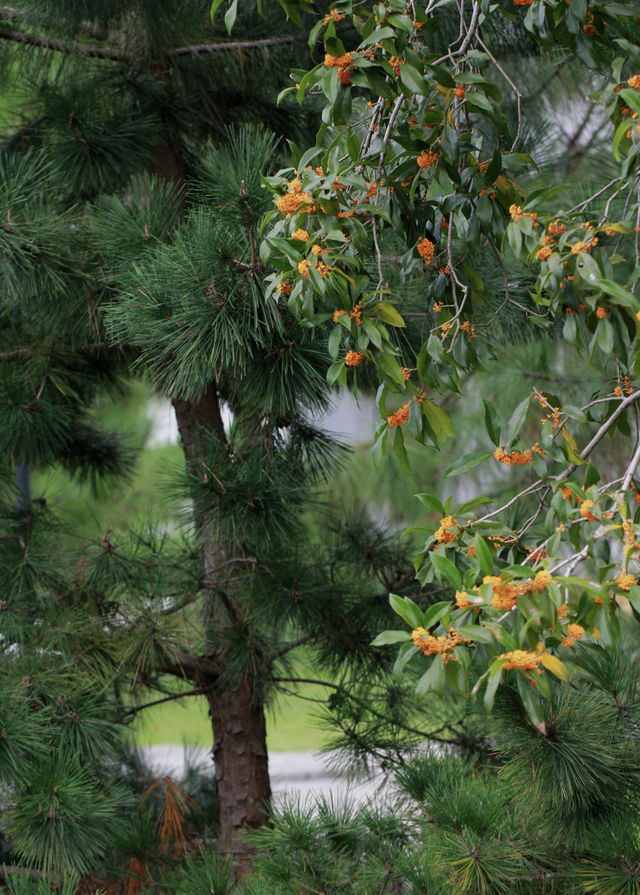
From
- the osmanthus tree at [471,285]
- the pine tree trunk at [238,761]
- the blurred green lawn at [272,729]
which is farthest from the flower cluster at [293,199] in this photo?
the blurred green lawn at [272,729]

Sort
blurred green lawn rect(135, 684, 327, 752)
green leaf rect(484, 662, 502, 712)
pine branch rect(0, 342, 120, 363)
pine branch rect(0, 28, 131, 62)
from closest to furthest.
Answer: green leaf rect(484, 662, 502, 712), pine branch rect(0, 28, 131, 62), pine branch rect(0, 342, 120, 363), blurred green lawn rect(135, 684, 327, 752)

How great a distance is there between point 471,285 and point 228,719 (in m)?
0.81

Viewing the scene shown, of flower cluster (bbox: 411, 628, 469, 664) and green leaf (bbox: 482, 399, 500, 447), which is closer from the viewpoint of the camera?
flower cluster (bbox: 411, 628, 469, 664)

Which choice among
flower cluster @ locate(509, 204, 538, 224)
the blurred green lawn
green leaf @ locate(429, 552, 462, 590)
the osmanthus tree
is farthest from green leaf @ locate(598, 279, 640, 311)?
the blurred green lawn

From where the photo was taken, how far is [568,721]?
3.26ft

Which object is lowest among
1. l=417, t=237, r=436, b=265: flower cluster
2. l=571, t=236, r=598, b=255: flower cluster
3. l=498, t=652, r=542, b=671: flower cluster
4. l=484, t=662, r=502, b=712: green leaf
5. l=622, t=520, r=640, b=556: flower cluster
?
l=484, t=662, r=502, b=712: green leaf

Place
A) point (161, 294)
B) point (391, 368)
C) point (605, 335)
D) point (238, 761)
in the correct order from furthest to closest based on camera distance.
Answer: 1. point (238, 761)
2. point (161, 294)
3. point (391, 368)
4. point (605, 335)

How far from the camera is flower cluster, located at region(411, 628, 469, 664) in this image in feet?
2.01

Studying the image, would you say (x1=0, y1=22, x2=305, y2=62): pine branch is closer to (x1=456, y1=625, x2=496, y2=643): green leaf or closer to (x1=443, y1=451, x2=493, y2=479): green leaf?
(x1=443, y1=451, x2=493, y2=479): green leaf

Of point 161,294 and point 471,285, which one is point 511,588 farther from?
point 161,294

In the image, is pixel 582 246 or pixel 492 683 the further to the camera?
pixel 582 246

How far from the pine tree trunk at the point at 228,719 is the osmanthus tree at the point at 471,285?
514mm

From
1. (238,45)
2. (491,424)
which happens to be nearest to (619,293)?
(491,424)

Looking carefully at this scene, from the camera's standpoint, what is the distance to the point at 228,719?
1.44m
